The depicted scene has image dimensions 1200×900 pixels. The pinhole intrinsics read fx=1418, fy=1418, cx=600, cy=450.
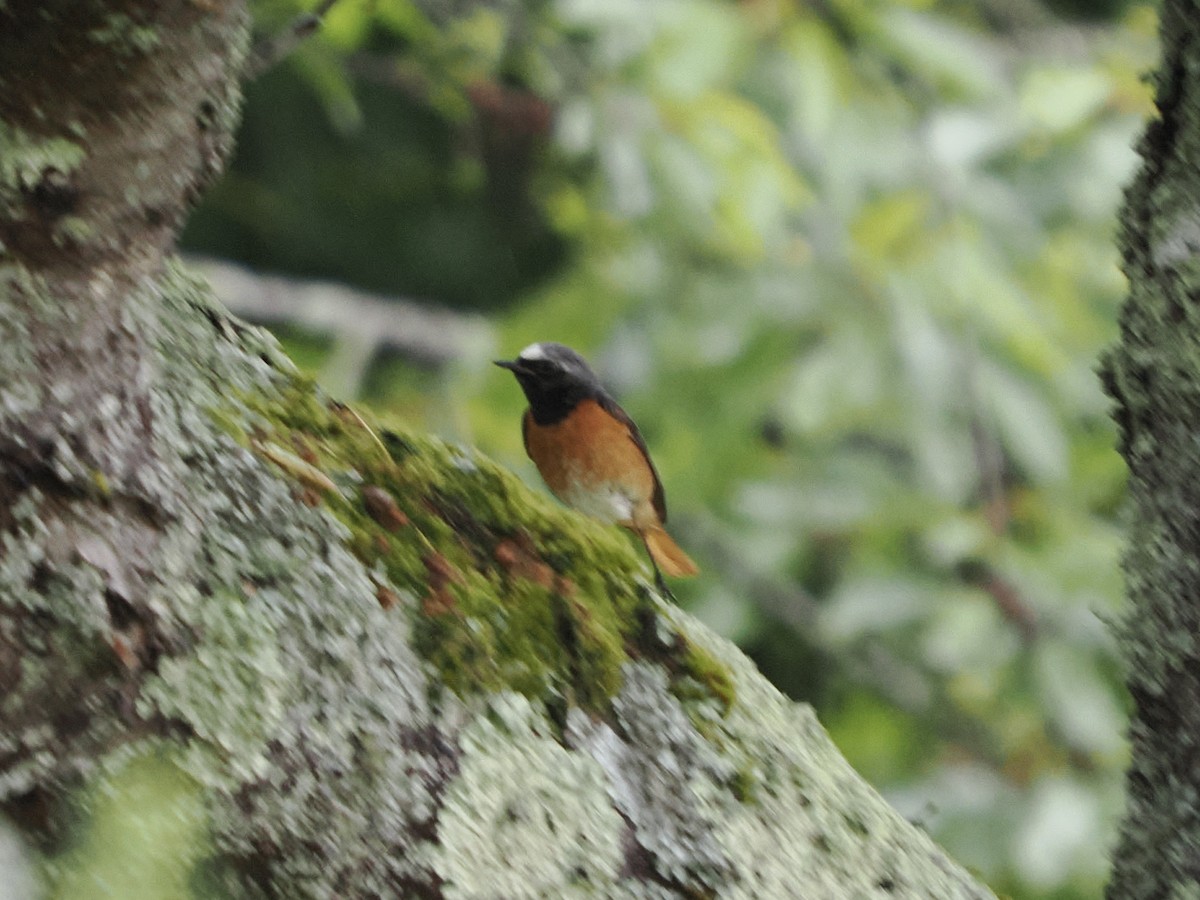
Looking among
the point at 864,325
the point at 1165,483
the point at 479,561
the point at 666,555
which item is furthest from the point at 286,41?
the point at 864,325

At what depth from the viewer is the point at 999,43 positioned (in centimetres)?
558

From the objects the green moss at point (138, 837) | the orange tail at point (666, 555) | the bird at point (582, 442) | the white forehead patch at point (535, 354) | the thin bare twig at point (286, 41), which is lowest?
the green moss at point (138, 837)

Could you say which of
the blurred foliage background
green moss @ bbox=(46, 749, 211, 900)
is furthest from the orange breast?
green moss @ bbox=(46, 749, 211, 900)

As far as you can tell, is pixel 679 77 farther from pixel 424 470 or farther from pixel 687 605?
pixel 424 470

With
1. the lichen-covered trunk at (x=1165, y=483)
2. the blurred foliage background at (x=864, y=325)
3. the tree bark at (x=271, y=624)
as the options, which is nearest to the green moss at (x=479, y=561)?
the tree bark at (x=271, y=624)

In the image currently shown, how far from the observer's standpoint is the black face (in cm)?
250

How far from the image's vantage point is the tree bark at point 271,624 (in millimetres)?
918

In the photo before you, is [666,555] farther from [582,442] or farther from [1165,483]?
[1165,483]

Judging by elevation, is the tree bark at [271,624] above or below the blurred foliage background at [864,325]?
below

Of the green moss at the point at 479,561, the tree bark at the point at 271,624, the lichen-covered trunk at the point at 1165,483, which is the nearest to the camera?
the tree bark at the point at 271,624

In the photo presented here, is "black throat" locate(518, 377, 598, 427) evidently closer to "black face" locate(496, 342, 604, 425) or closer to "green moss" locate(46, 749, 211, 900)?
"black face" locate(496, 342, 604, 425)

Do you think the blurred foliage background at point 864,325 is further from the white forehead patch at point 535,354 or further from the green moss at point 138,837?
the green moss at point 138,837

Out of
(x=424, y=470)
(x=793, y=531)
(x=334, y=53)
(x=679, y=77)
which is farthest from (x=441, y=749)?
(x=793, y=531)

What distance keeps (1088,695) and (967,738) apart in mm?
1485
